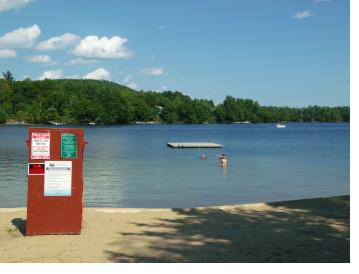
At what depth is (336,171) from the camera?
3109cm

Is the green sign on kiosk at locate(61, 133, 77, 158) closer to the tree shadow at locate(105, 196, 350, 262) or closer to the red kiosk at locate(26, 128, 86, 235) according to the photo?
the red kiosk at locate(26, 128, 86, 235)

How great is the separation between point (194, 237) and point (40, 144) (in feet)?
9.52

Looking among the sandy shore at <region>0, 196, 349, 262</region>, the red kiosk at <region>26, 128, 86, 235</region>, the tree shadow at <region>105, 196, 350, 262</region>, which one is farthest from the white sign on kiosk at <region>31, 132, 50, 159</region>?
the tree shadow at <region>105, 196, 350, 262</region>

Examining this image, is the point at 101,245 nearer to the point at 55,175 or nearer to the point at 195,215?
the point at 55,175

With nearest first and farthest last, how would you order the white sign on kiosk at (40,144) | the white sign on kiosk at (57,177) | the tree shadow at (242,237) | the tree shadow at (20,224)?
the tree shadow at (242,237), the white sign on kiosk at (40,144), the white sign on kiosk at (57,177), the tree shadow at (20,224)

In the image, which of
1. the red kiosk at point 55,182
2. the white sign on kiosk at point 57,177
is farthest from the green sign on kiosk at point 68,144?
the white sign on kiosk at point 57,177

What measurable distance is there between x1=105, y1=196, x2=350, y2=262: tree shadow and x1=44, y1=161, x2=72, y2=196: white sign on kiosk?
1.24 metres

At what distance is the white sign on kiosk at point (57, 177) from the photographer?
332 inches

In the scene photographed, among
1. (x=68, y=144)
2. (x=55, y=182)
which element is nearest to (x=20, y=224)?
(x=55, y=182)

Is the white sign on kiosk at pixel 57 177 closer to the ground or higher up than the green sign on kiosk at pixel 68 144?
closer to the ground

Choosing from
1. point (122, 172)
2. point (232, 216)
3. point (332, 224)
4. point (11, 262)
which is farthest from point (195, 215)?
point (122, 172)

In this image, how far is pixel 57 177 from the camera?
8.45m

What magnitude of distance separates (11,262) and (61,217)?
1871mm

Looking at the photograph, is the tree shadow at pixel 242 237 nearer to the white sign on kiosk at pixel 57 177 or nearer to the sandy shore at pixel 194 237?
the sandy shore at pixel 194 237
